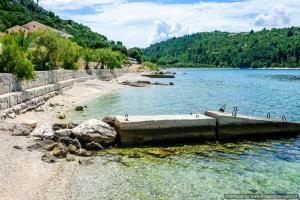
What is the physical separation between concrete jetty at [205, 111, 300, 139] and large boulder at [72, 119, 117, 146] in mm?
6960

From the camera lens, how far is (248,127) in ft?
82.4

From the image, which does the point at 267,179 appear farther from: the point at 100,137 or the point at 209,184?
the point at 100,137

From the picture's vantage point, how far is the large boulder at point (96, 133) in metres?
21.3

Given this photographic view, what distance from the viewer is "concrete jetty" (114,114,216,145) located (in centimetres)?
2253

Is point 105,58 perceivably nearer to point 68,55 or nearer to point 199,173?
point 68,55

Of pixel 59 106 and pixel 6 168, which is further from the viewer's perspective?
pixel 59 106

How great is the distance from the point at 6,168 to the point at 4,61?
18.7 m

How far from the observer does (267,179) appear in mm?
16750

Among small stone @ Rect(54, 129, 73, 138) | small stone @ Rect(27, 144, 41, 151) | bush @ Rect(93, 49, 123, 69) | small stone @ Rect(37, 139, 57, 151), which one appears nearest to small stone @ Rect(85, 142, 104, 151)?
small stone @ Rect(54, 129, 73, 138)

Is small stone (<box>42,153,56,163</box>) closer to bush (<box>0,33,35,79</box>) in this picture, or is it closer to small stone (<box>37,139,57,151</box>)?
small stone (<box>37,139,57,151</box>)

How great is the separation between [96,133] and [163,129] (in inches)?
160

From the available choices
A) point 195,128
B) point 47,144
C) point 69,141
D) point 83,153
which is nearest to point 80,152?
point 83,153

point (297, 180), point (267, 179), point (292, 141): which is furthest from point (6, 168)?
point (292, 141)

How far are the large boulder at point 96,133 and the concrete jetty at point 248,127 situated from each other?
6.96m
